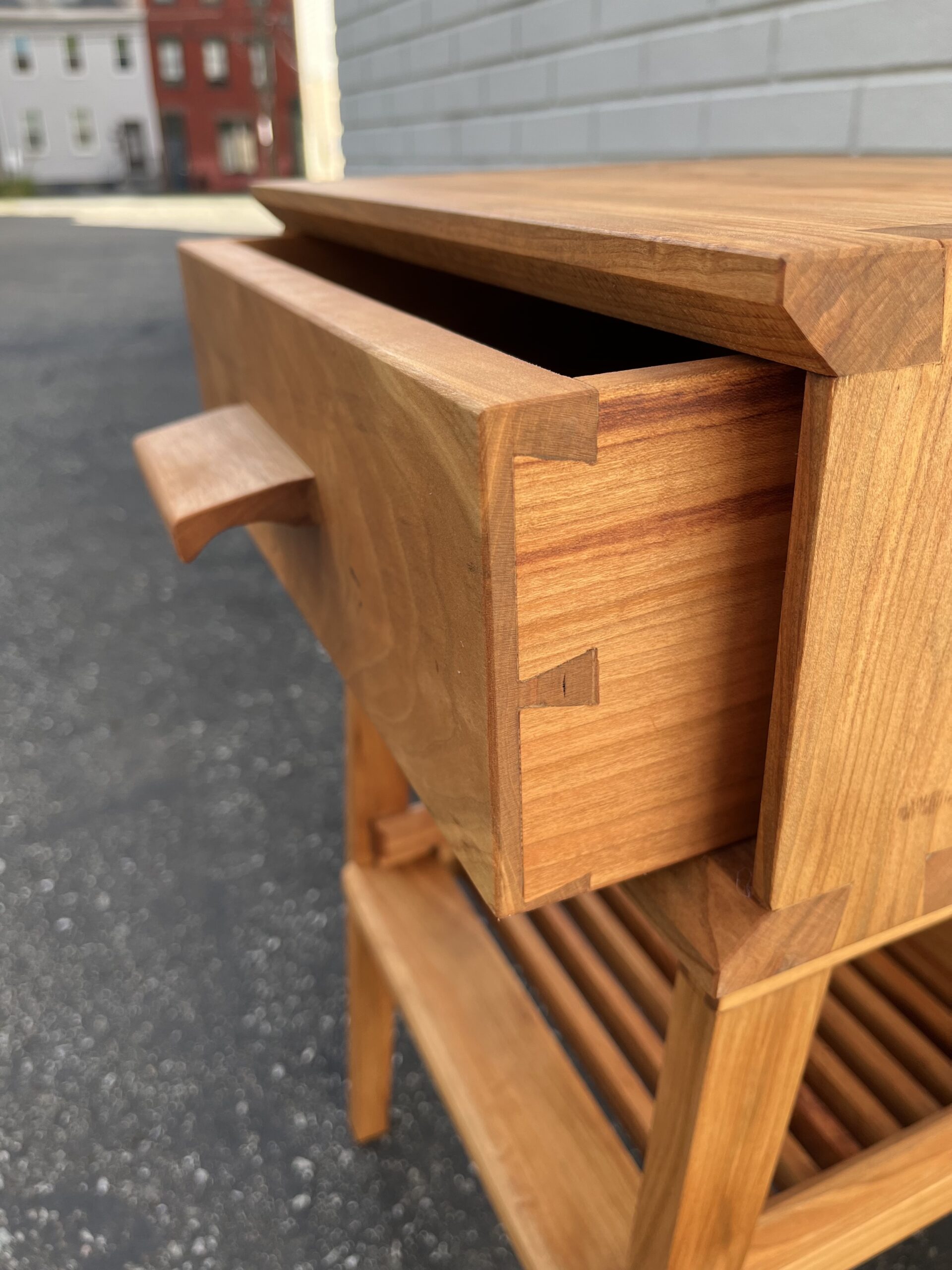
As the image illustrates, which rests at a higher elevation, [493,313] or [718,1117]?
[493,313]

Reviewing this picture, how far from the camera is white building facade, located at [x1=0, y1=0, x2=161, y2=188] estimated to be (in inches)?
688

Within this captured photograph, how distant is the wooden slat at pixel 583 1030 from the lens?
739mm

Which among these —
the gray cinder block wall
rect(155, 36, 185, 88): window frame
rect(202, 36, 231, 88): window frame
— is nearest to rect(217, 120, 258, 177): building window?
rect(202, 36, 231, 88): window frame

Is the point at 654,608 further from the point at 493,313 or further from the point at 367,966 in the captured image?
the point at 367,966

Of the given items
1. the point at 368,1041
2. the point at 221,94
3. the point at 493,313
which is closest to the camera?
the point at 493,313

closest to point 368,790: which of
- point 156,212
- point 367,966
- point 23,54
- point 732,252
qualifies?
point 367,966

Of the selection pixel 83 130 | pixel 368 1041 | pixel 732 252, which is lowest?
pixel 368 1041

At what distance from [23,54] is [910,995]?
22.1 metres

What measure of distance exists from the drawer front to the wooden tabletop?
0.05 metres

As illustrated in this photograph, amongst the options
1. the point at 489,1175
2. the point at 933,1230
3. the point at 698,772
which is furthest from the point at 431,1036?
the point at 933,1230

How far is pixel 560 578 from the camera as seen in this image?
28cm

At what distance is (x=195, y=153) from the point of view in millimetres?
18438

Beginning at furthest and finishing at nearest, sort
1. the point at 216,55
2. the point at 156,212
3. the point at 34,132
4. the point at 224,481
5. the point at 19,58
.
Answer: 1. the point at 34,132
2. the point at 19,58
3. the point at 216,55
4. the point at 156,212
5. the point at 224,481

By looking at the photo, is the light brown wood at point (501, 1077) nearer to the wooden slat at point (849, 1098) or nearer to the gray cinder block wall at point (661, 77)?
the wooden slat at point (849, 1098)
